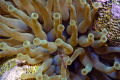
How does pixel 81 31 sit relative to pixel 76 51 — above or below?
above

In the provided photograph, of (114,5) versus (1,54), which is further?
(1,54)

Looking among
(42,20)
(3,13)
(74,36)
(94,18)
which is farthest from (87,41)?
(3,13)

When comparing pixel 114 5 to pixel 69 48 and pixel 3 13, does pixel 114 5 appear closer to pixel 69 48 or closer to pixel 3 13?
pixel 69 48

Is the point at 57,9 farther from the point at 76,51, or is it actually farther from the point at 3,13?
the point at 3,13

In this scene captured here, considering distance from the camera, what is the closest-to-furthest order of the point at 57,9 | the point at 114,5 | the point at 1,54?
the point at 114,5 → the point at 57,9 → the point at 1,54

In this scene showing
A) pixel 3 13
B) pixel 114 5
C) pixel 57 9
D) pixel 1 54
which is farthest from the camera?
pixel 3 13

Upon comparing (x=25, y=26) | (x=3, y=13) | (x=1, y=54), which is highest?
(x=3, y=13)

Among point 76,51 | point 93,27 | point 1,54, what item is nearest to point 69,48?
point 76,51
